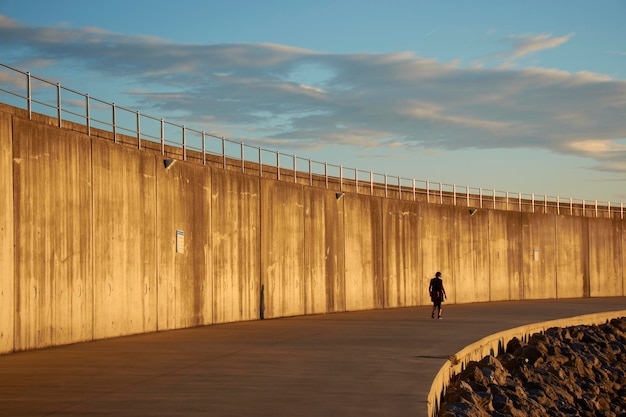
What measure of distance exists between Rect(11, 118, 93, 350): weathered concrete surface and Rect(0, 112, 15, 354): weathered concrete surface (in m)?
0.18

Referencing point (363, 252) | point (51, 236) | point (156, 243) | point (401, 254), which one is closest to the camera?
point (51, 236)

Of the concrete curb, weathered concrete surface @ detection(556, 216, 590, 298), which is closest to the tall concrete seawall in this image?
weathered concrete surface @ detection(556, 216, 590, 298)

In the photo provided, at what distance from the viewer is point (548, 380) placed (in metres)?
18.9

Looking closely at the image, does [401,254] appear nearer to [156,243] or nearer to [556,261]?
[556,261]

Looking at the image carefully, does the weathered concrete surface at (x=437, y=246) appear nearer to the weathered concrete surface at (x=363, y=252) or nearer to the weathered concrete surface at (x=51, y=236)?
the weathered concrete surface at (x=363, y=252)

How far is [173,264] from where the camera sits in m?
21.3

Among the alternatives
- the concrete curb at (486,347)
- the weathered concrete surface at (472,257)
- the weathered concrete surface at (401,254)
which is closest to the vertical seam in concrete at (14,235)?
the concrete curb at (486,347)

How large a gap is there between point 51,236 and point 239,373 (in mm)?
5675

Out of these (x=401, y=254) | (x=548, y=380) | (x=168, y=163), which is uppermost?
(x=168, y=163)

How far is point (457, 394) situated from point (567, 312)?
58.0ft

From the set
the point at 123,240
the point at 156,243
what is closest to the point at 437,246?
the point at 156,243

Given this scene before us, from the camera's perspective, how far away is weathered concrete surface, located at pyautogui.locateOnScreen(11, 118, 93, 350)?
15672 mm

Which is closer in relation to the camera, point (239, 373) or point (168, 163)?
point (239, 373)

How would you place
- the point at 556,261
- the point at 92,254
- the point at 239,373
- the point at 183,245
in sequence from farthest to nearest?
the point at 556,261
the point at 183,245
the point at 92,254
the point at 239,373
